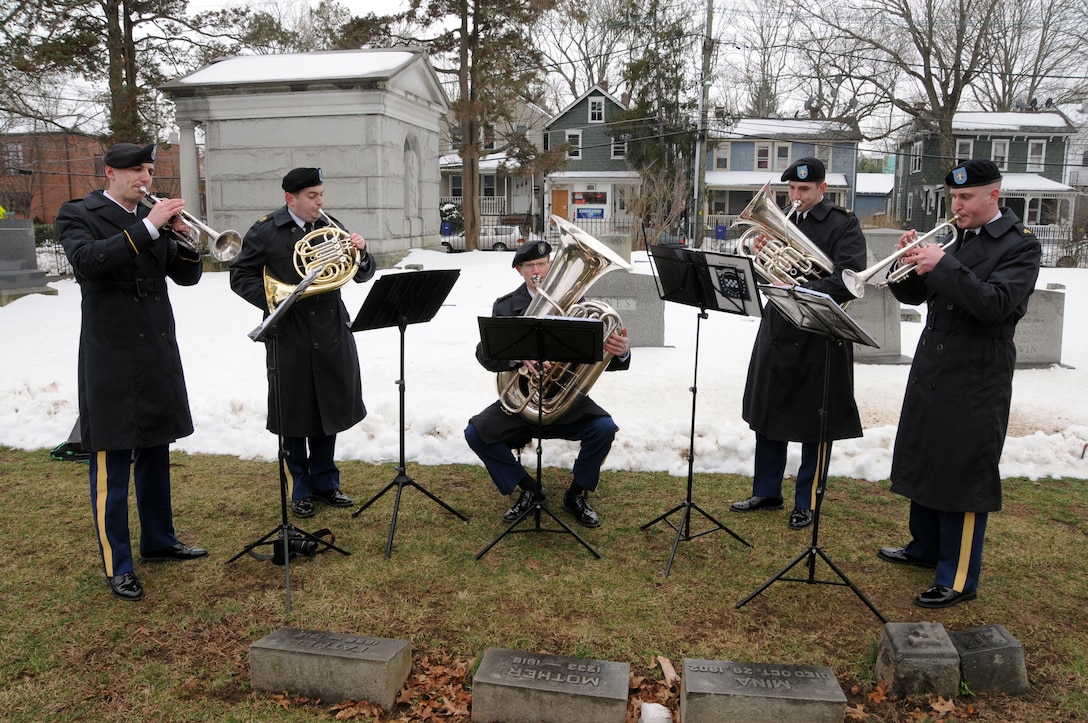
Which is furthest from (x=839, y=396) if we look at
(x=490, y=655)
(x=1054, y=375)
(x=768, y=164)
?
(x=768, y=164)

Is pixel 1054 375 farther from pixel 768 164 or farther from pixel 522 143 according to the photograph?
pixel 768 164

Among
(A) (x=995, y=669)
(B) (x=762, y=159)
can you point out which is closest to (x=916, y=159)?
(B) (x=762, y=159)

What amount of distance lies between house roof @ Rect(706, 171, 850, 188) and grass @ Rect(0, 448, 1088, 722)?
3945cm

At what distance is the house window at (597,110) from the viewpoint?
44344mm

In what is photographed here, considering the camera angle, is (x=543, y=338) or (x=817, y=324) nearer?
(x=817, y=324)

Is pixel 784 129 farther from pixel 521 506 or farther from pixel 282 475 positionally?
pixel 282 475

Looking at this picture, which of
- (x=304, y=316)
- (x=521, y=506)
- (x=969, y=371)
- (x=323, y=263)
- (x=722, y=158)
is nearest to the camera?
(x=969, y=371)

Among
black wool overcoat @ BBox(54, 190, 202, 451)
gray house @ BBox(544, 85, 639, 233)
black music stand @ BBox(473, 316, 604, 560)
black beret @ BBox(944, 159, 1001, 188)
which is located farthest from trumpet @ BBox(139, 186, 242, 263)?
gray house @ BBox(544, 85, 639, 233)

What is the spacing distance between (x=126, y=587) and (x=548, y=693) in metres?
2.72

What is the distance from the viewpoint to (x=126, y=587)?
4.77 metres

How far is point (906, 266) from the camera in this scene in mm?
4480

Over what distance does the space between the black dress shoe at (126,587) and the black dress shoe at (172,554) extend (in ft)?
1.33

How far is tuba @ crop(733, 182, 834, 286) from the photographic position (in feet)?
17.9

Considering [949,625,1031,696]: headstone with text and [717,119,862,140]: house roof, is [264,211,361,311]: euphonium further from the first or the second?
[717,119,862,140]: house roof
